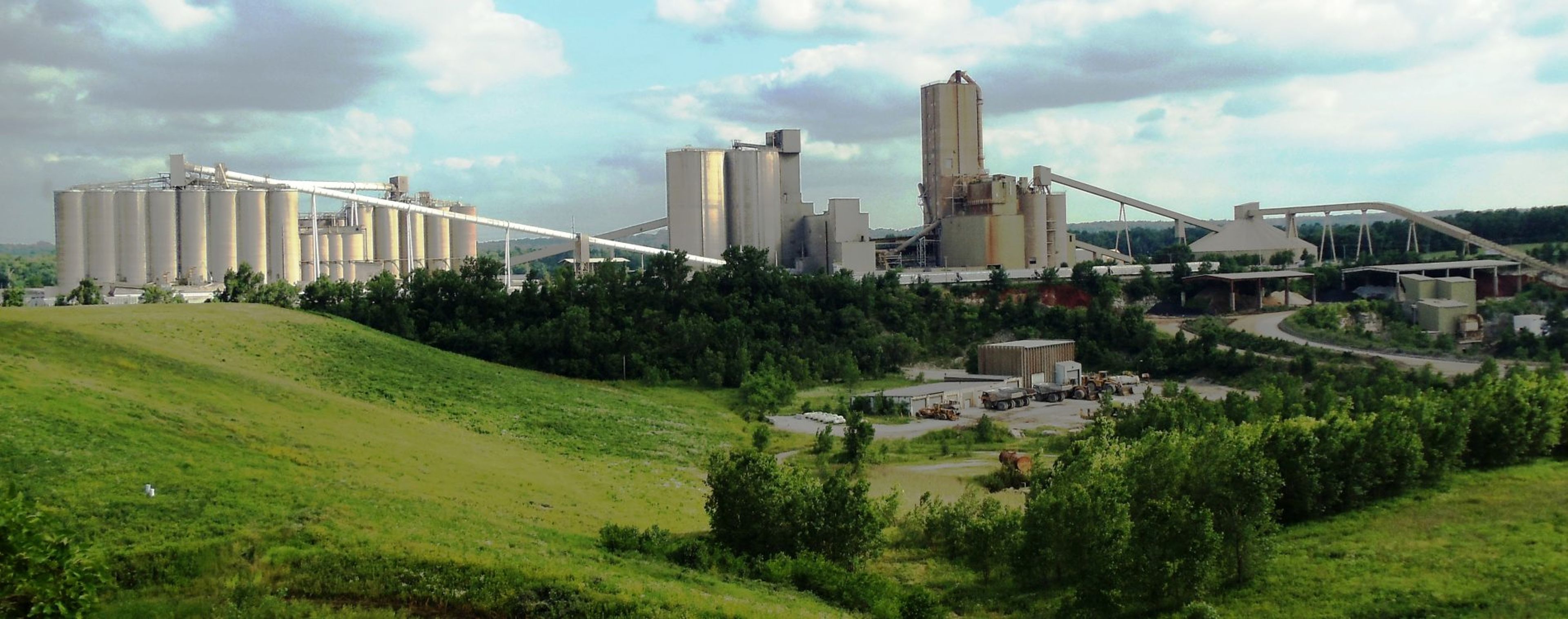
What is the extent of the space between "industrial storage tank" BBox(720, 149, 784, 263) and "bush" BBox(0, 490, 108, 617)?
59.1 meters

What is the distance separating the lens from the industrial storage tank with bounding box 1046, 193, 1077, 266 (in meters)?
79.7

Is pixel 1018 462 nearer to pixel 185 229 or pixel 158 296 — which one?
pixel 158 296

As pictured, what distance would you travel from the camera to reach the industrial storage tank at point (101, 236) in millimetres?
59812

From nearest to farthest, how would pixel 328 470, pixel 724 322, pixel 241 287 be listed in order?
pixel 328 470, pixel 241 287, pixel 724 322

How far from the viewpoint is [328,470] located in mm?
26047

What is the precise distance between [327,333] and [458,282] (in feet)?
43.1

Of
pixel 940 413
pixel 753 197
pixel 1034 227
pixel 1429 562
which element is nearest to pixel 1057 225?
pixel 1034 227

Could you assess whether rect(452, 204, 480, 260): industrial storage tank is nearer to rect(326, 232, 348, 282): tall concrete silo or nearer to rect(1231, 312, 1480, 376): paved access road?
rect(326, 232, 348, 282): tall concrete silo

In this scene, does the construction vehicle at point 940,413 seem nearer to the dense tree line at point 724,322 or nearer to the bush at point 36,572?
the dense tree line at point 724,322

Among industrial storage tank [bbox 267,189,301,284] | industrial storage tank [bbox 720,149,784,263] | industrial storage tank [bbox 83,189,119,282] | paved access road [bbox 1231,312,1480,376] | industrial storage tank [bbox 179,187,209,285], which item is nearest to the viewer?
paved access road [bbox 1231,312,1480,376]

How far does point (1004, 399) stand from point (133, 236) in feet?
131

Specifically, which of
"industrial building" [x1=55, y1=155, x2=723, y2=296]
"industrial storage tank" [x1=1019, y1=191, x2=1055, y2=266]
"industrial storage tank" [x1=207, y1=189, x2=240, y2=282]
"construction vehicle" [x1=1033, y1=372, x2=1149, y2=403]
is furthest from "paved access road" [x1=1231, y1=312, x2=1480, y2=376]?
"industrial storage tank" [x1=207, y1=189, x2=240, y2=282]

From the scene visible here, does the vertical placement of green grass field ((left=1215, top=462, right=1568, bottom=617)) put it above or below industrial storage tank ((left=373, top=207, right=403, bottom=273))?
below

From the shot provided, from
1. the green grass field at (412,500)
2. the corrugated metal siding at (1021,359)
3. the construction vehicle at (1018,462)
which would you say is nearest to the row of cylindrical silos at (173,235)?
the green grass field at (412,500)
